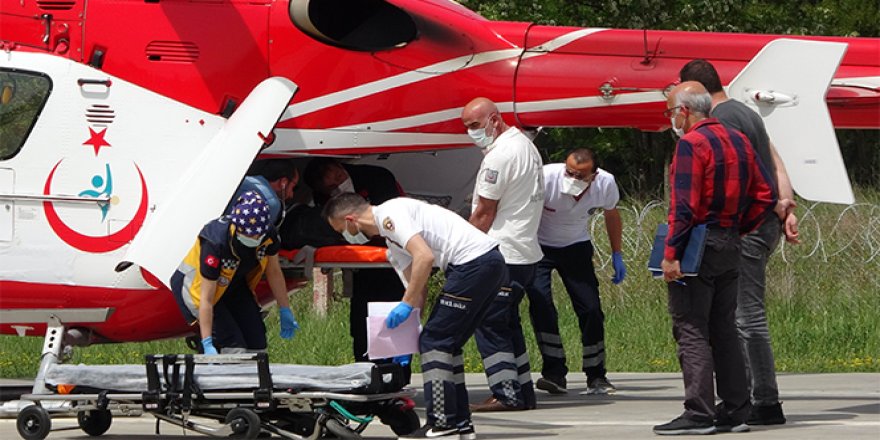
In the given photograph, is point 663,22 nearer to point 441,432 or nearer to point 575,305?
point 575,305

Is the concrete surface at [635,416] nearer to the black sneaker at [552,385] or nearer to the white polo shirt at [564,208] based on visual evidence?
the black sneaker at [552,385]

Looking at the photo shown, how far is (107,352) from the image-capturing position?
15.3m

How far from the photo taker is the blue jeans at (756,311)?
942 centimetres

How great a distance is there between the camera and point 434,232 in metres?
8.75

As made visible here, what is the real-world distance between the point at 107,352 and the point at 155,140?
5414mm

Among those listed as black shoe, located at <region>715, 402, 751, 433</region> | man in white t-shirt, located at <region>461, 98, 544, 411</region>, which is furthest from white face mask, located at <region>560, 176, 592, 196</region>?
black shoe, located at <region>715, 402, 751, 433</region>

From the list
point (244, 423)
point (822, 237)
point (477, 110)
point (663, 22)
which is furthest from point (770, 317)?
point (663, 22)

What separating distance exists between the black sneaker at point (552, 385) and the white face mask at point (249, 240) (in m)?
3.23

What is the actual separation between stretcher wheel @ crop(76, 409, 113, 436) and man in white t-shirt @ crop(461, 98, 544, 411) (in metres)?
2.46

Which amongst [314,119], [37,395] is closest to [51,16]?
[314,119]

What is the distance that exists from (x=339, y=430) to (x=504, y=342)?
6.16ft

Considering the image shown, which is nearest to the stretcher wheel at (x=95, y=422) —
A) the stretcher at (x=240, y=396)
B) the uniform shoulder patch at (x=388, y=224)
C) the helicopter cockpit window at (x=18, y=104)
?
the stretcher at (x=240, y=396)

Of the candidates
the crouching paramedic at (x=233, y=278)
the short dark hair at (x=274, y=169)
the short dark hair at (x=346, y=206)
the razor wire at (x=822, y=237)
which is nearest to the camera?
the short dark hair at (x=346, y=206)

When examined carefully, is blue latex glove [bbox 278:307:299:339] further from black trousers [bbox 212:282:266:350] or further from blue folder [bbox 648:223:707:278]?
blue folder [bbox 648:223:707:278]
